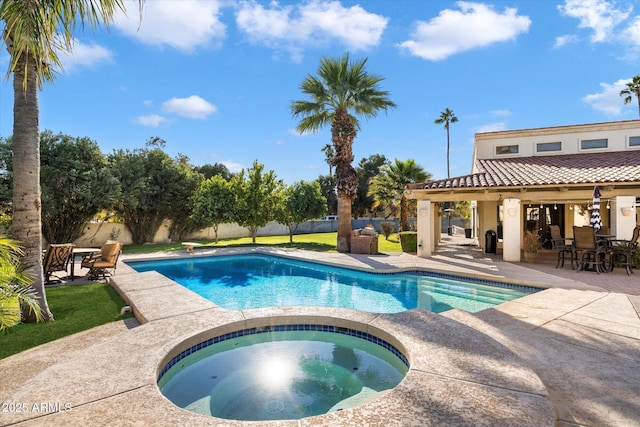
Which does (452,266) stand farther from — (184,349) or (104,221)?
(104,221)

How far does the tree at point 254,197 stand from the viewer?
2112 centimetres

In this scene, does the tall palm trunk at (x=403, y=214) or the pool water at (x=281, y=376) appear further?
the tall palm trunk at (x=403, y=214)

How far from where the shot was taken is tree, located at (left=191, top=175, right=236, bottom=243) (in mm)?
20656

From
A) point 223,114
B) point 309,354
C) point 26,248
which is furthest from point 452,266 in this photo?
point 223,114

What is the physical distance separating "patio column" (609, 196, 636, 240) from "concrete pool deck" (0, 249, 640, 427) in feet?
19.2

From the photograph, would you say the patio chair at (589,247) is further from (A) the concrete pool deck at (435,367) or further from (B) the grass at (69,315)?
(B) the grass at (69,315)

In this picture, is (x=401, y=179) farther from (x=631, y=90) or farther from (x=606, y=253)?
(x=631, y=90)

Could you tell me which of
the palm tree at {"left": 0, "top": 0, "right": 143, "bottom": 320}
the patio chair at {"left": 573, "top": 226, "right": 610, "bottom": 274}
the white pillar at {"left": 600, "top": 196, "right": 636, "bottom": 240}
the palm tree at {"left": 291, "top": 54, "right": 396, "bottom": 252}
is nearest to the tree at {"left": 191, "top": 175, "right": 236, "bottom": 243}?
the palm tree at {"left": 291, "top": 54, "right": 396, "bottom": 252}

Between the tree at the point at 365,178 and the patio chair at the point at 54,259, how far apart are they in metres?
35.3

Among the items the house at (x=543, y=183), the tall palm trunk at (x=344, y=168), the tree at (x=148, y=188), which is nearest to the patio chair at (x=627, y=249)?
the house at (x=543, y=183)

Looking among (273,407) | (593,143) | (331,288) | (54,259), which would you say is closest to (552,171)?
(593,143)

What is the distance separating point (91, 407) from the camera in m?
3.04

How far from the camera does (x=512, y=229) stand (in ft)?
42.9

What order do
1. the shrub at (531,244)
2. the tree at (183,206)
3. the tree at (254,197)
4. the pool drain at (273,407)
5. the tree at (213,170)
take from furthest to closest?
the tree at (213,170) → the tree at (183,206) → the tree at (254,197) → the shrub at (531,244) → the pool drain at (273,407)
